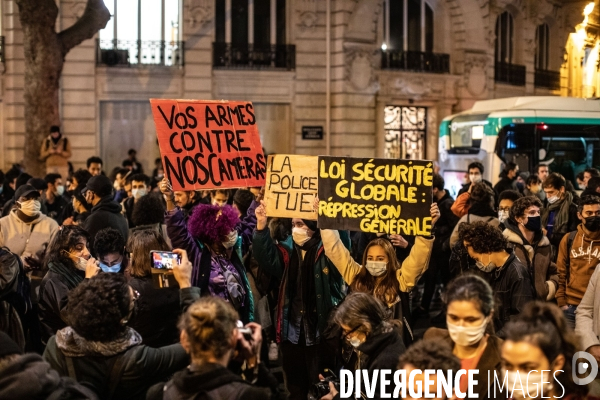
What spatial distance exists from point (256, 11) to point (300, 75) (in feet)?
6.86

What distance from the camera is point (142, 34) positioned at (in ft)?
68.1

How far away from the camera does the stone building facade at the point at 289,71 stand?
2011 cm

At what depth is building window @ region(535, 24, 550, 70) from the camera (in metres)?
27.9

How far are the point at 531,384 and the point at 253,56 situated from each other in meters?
18.9

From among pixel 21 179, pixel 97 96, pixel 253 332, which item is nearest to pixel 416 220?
pixel 253 332

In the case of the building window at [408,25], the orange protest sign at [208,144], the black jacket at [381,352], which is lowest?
the black jacket at [381,352]

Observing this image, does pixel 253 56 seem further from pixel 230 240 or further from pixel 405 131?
pixel 230 240

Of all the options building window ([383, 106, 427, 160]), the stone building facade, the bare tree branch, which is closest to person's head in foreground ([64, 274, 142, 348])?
the bare tree branch

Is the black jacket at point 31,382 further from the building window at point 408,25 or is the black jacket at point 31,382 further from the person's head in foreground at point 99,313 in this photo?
the building window at point 408,25

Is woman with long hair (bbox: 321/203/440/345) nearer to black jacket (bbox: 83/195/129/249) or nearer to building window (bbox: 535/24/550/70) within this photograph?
black jacket (bbox: 83/195/129/249)

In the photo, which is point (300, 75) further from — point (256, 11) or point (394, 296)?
point (394, 296)

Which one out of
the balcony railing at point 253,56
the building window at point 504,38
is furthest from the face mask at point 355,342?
the building window at point 504,38

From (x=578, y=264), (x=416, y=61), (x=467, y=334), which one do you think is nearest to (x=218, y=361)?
(x=467, y=334)

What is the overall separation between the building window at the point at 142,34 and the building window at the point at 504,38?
35.1 feet
